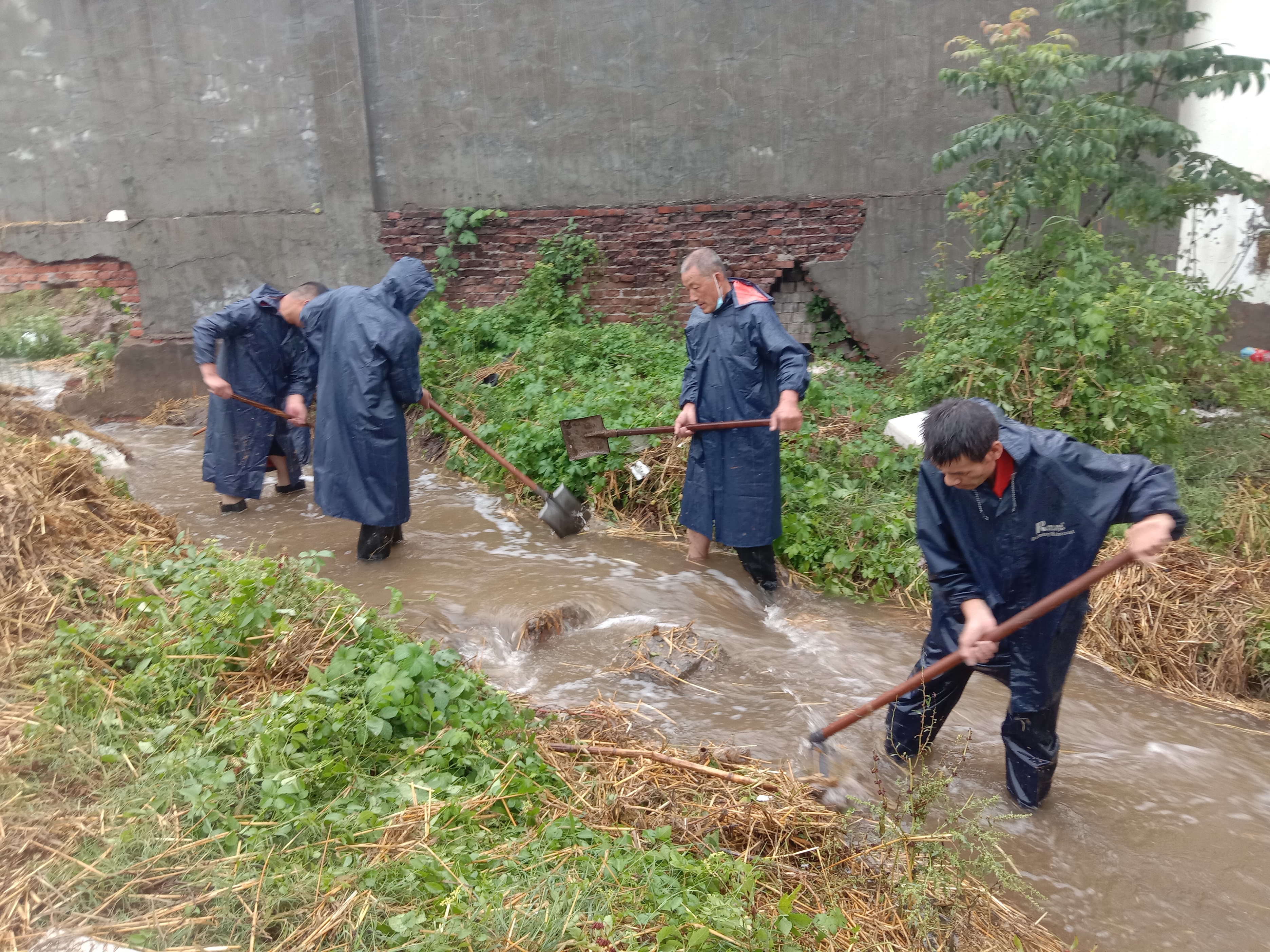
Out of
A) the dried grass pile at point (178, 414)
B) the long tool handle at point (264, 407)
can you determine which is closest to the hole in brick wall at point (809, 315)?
the long tool handle at point (264, 407)

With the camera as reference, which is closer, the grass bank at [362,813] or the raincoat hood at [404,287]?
the grass bank at [362,813]

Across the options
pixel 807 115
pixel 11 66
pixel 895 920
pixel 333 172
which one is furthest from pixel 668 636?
pixel 11 66

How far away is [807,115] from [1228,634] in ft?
18.1

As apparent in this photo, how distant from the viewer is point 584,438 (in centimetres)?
596

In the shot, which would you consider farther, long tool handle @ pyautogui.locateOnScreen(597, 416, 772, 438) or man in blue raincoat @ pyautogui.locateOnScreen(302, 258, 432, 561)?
man in blue raincoat @ pyautogui.locateOnScreen(302, 258, 432, 561)

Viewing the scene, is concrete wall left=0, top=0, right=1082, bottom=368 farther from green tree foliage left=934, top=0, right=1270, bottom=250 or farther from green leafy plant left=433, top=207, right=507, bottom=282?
green tree foliage left=934, top=0, right=1270, bottom=250

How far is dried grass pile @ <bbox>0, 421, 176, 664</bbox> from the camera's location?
3.49 m

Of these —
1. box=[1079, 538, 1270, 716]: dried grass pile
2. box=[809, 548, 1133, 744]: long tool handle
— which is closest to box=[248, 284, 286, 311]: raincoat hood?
box=[809, 548, 1133, 744]: long tool handle

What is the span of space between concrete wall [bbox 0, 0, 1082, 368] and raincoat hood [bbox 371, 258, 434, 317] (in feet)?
12.1

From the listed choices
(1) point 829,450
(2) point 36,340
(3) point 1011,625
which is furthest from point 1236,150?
(2) point 36,340

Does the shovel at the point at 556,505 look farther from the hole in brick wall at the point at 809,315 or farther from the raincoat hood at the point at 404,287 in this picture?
the hole in brick wall at the point at 809,315

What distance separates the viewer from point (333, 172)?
853 centimetres

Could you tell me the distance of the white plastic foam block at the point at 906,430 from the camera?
→ 6008mm

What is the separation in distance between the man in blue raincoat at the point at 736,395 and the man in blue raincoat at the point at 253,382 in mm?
2679
